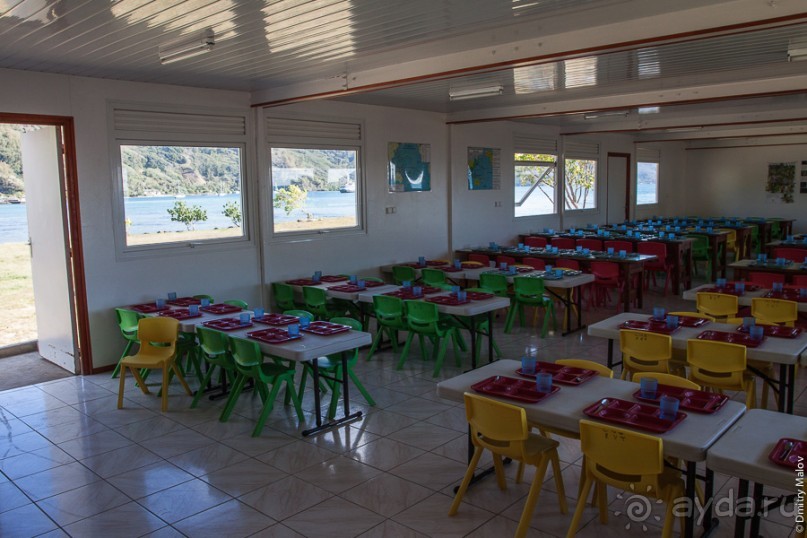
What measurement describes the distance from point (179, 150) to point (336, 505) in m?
5.16

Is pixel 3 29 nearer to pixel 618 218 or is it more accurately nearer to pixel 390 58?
pixel 390 58

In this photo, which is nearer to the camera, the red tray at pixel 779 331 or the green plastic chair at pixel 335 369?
the red tray at pixel 779 331

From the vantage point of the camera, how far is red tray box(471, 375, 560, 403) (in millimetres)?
3506

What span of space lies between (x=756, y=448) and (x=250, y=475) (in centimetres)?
305

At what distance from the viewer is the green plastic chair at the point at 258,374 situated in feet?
16.3

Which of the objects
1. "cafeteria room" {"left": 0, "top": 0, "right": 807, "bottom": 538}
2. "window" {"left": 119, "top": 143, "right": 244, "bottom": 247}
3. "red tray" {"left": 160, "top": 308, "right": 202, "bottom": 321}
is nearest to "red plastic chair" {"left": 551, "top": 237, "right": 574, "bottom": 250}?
"cafeteria room" {"left": 0, "top": 0, "right": 807, "bottom": 538}

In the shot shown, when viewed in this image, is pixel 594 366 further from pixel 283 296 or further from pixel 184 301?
pixel 283 296

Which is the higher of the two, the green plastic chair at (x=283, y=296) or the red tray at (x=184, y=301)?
the red tray at (x=184, y=301)

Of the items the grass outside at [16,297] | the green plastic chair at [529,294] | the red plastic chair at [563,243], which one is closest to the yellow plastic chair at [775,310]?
the green plastic chair at [529,294]

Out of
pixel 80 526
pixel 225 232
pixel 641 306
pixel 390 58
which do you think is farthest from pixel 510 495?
pixel 641 306

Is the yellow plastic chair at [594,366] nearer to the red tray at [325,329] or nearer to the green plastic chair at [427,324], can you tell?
the red tray at [325,329]

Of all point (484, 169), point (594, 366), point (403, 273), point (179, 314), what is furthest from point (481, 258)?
point (594, 366)

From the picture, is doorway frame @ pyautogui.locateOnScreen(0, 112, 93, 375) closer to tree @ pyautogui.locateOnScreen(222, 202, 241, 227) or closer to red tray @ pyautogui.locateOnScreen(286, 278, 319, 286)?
tree @ pyautogui.locateOnScreen(222, 202, 241, 227)

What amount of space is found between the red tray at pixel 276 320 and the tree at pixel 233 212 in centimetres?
263
